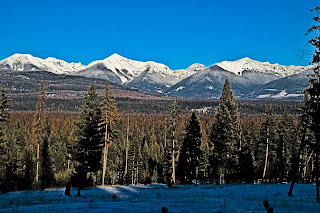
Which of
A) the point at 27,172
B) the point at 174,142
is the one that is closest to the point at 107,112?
the point at 174,142

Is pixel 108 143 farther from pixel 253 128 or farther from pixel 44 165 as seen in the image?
pixel 253 128

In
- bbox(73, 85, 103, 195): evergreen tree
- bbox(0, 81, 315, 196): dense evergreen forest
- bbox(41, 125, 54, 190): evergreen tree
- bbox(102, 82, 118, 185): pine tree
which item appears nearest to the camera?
bbox(73, 85, 103, 195): evergreen tree

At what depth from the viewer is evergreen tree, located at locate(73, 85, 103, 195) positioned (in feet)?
114

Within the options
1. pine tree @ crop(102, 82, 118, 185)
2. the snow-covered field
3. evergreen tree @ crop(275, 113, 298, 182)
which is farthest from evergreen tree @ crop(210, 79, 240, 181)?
the snow-covered field

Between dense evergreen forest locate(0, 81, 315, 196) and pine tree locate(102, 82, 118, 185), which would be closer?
dense evergreen forest locate(0, 81, 315, 196)

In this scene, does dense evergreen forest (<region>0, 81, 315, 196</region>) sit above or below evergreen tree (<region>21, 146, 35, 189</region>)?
above

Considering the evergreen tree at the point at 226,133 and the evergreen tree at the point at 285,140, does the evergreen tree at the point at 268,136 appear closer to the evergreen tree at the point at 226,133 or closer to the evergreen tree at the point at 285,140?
the evergreen tree at the point at 285,140

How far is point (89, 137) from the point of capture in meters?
35.6

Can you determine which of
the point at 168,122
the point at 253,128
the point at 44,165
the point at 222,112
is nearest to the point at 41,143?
the point at 44,165

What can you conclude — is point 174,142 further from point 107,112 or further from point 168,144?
point 107,112

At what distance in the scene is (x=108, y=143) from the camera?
122ft

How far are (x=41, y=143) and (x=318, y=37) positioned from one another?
34833 mm

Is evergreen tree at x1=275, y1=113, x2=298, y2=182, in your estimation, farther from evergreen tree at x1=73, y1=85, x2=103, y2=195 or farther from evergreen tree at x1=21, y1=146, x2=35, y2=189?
evergreen tree at x1=21, y1=146, x2=35, y2=189

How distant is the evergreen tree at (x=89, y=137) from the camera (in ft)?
114
